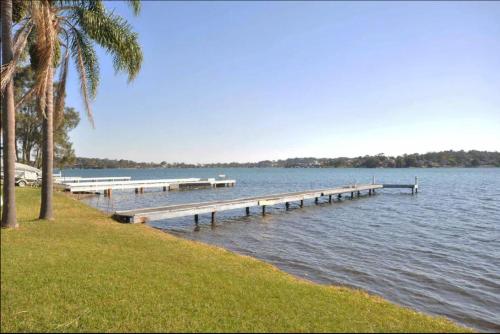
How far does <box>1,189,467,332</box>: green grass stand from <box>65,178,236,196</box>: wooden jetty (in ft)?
90.2

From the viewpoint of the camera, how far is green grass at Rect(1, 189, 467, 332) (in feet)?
17.2

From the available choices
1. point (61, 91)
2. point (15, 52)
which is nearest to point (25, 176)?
point (61, 91)

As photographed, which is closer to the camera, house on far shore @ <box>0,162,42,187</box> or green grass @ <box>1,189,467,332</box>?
green grass @ <box>1,189,467,332</box>

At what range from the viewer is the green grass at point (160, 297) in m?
5.23

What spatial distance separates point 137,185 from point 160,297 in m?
38.2

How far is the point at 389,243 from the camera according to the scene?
16375 millimetres

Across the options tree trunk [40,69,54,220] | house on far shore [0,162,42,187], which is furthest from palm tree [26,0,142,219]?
house on far shore [0,162,42,187]

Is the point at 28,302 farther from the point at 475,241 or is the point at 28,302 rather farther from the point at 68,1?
the point at 475,241

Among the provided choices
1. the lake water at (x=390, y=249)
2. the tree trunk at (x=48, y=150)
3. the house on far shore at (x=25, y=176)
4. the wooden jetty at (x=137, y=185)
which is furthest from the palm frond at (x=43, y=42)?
the wooden jetty at (x=137, y=185)

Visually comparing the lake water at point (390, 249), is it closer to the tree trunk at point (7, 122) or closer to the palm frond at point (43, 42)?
the tree trunk at point (7, 122)

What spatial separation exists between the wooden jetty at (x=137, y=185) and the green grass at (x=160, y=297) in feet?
90.2

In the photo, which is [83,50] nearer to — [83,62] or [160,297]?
[83,62]

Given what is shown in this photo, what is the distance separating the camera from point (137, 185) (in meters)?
42.3

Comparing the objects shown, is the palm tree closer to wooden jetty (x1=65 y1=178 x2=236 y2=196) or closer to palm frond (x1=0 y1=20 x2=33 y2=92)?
palm frond (x1=0 y1=20 x2=33 y2=92)
